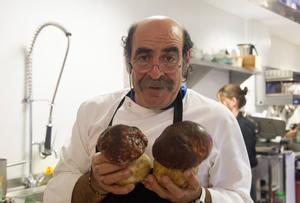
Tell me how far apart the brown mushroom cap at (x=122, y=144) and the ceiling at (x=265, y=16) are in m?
2.43

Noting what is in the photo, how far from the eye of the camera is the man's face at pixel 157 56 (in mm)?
905

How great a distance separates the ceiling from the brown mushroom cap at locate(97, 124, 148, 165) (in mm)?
2432

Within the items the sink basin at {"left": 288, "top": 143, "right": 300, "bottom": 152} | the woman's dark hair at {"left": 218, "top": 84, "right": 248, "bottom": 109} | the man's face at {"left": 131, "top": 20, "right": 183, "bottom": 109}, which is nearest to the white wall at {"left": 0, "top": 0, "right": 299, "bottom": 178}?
the woman's dark hair at {"left": 218, "top": 84, "right": 248, "bottom": 109}

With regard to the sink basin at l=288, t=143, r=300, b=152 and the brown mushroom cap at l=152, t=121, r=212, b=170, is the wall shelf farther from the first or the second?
the brown mushroom cap at l=152, t=121, r=212, b=170

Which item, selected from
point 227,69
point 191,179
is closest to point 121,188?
point 191,179

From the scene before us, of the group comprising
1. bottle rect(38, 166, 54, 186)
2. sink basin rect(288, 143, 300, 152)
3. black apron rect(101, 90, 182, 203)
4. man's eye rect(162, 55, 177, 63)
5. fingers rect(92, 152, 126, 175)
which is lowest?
sink basin rect(288, 143, 300, 152)

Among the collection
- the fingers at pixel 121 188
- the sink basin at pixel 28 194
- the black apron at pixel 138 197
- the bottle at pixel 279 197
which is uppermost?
the fingers at pixel 121 188

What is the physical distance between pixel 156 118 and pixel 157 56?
0.64ft

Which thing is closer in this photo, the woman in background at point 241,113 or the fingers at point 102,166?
the fingers at point 102,166

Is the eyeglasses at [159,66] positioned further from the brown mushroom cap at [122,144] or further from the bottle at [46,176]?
the bottle at [46,176]

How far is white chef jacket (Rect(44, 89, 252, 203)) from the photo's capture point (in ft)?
3.29

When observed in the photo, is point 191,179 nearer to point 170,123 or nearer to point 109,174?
point 109,174

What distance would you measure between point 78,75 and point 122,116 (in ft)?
4.58

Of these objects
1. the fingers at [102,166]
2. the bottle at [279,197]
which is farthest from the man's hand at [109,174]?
the bottle at [279,197]
